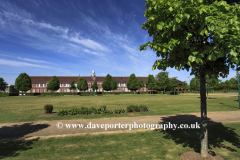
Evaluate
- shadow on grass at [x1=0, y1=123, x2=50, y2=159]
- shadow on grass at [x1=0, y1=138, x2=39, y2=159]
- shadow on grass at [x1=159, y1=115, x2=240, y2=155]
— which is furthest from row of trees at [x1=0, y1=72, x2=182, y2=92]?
shadow on grass at [x1=0, y1=138, x2=39, y2=159]

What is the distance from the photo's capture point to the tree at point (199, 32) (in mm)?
2832

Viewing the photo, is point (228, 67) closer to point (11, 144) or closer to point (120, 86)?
point (11, 144)

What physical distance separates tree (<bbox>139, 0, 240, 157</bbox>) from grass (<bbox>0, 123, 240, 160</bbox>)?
1292 mm

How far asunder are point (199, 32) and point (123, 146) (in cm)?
455

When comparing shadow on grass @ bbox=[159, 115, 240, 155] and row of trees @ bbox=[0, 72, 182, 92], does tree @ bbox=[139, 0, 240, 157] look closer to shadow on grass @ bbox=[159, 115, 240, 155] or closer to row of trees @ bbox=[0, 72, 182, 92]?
shadow on grass @ bbox=[159, 115, 240, 155]

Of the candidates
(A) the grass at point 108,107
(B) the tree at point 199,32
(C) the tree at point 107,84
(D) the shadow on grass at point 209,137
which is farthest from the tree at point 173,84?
(B) the tree at point 199,32

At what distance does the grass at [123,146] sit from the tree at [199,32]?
4.24 ft

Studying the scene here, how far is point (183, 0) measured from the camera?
3072mm

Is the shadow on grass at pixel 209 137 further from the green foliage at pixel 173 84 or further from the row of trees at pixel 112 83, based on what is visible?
the row of trees at pixel 112 83

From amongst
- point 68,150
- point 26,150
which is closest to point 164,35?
point 68,150

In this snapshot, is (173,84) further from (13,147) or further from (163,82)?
(13,147)

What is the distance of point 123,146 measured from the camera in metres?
5.38

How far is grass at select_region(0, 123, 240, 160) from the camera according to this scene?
4.65 m

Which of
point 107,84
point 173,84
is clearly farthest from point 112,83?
point 173,84
